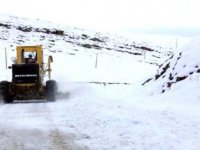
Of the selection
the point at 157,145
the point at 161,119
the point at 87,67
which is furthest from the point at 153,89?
the point at 87,67

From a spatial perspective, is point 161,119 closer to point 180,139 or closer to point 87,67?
point 180,139

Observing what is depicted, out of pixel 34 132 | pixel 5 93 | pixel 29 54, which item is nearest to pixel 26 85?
pixel 5 93

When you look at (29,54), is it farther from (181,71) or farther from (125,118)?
(125,118)

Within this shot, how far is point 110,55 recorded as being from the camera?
51844 mm

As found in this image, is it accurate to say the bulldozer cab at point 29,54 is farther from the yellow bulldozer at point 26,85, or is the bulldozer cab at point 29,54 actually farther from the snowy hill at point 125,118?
the snowy hill at point 125,118

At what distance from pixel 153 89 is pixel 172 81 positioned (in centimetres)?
93

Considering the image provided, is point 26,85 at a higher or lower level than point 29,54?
lower

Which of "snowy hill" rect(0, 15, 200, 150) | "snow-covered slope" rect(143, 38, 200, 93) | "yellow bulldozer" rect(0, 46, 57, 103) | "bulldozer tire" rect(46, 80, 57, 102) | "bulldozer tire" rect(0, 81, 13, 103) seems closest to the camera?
"snowy hill" rect(0, 15, 200, 150)

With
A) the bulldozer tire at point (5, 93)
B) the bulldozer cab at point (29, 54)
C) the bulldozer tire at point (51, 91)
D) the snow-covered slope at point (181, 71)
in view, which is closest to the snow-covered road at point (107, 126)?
the snow-covered slope at point (181, 71)

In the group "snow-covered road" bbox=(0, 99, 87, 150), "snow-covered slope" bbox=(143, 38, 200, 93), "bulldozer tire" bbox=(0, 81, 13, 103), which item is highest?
"snow-covered slope" bbox=(143, 38, 200, 93)

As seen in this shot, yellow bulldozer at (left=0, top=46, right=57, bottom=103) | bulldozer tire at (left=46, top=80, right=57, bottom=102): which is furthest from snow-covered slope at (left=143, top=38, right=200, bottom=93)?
yellow bulldozer at (left=0, top=46, right=57, bottom=103)

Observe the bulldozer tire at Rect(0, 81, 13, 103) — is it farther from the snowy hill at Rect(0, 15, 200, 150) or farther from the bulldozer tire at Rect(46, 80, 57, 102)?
the snowy hill at Rect(0, 15, 200, 150)

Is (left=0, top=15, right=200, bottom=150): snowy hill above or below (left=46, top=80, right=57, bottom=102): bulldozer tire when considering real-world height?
above

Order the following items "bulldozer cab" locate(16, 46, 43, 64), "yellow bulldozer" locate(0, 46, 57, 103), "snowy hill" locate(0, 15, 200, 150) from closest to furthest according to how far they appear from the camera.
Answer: "snowy hill" locate(0, 15, 200, 150), "yellow bulldozer" locate(0, 46, 57, 103), "bulldozer cab" locate(16, 46, 43, 64)
